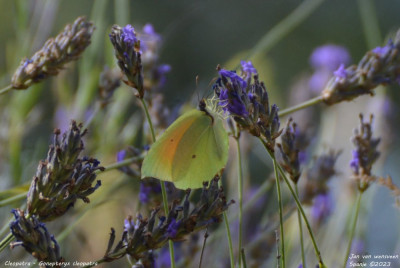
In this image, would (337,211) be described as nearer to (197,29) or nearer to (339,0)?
(197,29)

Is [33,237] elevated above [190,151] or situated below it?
below

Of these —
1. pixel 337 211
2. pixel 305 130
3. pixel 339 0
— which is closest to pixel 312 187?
pixel 305 130

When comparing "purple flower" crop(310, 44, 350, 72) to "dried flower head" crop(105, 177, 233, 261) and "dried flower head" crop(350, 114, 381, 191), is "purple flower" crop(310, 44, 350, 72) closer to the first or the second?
"dried flower head" crop(350, 114, 381, 191)

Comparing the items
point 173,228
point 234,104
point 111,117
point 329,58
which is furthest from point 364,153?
point 329,58

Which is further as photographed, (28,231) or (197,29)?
(197,29)

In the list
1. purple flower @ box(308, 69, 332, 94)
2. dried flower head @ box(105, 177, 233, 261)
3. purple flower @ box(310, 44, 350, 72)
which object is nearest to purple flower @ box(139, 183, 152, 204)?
dried flower head @ box(105, 177, 233, 261)

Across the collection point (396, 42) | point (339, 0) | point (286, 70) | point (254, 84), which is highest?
point (339, 0)

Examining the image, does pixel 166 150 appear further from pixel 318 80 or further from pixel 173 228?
pixel 318 80
